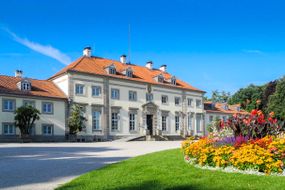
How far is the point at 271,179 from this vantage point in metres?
7.60

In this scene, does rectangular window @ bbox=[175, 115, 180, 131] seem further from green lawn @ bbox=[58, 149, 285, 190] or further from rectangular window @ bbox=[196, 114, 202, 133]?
green lawn @ bbox=[58, 149, 285, 190]

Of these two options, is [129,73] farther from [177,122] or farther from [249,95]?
[249,95]

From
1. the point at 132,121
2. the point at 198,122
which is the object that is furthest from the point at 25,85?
the point at 198,122

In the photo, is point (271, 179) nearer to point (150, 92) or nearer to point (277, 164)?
point (277, 164)

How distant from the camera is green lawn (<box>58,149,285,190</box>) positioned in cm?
724

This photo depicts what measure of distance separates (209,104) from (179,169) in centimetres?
5143

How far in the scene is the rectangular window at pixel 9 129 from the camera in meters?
33.3

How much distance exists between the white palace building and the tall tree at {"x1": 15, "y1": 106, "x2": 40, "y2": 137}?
1540 mm

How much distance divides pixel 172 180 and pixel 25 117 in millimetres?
27026

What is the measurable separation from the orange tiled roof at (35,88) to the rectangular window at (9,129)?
3005mm

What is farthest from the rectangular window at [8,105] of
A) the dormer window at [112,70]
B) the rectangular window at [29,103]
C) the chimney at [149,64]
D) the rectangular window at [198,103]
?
the rectangular window at [198,103]

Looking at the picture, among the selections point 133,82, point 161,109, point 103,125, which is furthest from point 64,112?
point 161,109

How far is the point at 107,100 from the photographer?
1606 inches

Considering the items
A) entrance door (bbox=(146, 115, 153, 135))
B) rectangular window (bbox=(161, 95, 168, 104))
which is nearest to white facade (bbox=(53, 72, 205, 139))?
entrance door (bbox=(146, 115, 153, 135))
